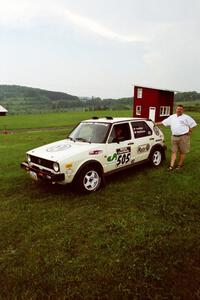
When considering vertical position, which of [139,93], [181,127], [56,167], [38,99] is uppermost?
[139,93]

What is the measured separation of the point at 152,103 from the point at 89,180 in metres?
27.2

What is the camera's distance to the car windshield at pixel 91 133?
7215 millimetres

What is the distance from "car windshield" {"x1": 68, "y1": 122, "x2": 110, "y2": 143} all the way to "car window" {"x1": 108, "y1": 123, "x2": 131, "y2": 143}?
20cm

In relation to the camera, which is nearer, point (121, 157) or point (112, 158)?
point (112, 158)

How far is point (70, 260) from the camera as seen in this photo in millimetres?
4004

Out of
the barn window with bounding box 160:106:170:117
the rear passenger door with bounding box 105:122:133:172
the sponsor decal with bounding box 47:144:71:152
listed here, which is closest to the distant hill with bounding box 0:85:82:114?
the barn window with bounding box 160:106:170:117

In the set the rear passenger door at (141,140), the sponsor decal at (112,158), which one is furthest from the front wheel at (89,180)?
the rear passenger door at (141,140)

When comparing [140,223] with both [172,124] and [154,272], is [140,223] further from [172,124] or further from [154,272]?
[172,124]

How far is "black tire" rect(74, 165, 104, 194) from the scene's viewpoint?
6395 mm

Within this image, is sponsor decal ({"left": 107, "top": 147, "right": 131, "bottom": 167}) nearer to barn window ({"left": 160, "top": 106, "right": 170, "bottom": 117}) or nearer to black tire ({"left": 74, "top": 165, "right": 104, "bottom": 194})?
black tire ({"left": 74, "top": 165, "right": 104, "bottom": 194})

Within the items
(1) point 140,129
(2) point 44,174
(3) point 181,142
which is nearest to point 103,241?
(2) point 44,174

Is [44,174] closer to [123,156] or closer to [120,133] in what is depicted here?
[123,156]

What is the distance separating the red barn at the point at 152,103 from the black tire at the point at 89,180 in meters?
26.0

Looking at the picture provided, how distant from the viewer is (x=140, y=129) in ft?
27.2
